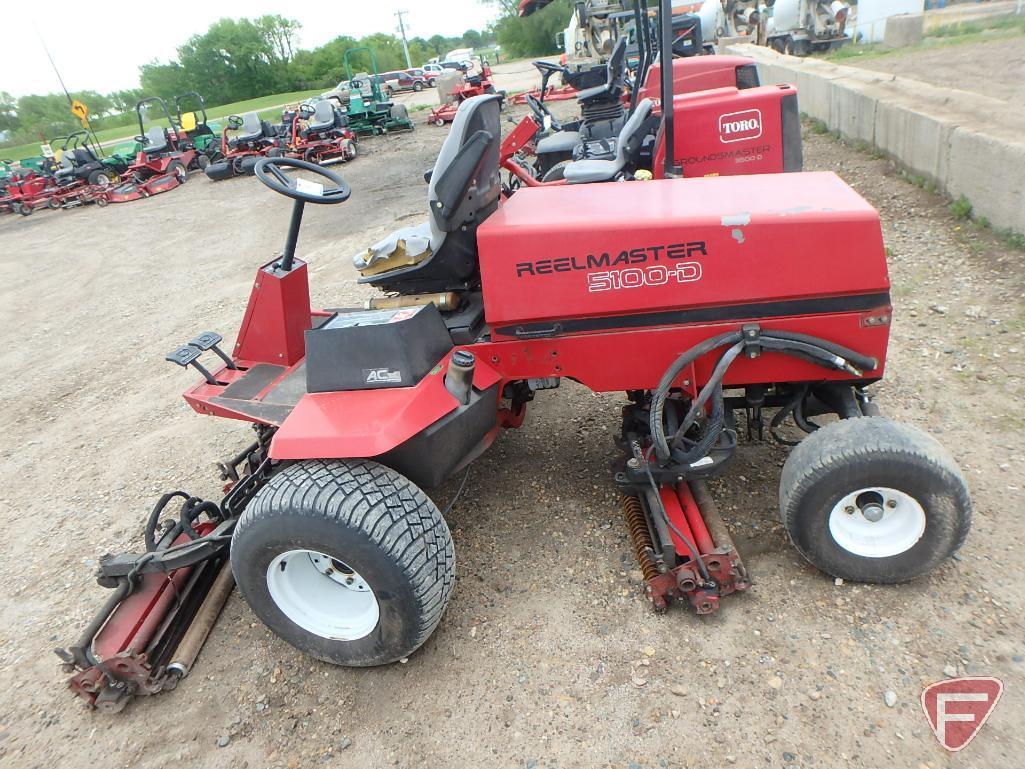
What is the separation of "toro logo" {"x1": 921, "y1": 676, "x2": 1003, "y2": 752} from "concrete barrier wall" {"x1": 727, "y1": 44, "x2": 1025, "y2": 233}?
3.63 m

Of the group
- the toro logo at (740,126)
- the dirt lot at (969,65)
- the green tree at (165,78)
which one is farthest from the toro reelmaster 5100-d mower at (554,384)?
the green tree at (165,78)

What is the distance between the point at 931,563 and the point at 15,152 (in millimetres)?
35338

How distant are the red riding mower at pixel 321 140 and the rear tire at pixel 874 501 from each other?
498 inches

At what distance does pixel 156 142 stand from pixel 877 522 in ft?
53.3

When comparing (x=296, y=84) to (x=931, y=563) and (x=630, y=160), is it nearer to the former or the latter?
(x=630, y=160)

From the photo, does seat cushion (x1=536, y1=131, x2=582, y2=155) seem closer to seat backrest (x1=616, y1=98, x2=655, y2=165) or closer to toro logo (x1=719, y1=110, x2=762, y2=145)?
seat backrest (x1=616, y1=98, x2=655, y2=165)

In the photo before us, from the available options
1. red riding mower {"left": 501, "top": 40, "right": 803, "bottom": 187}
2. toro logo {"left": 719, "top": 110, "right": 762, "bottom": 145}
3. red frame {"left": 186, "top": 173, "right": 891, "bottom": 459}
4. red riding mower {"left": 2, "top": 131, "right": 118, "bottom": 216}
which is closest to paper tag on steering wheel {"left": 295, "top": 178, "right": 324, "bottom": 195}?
red frame {"left": 186, "top": 173, "right": 891, "bottom": 459}

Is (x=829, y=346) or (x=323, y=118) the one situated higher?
(x=323, y=118)

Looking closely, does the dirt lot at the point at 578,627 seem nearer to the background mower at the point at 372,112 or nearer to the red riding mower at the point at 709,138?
the red riding mower at the point at 709,138

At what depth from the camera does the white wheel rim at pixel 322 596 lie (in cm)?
238

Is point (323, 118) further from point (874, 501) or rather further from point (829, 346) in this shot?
point (874, 501)

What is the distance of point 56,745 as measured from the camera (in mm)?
2354

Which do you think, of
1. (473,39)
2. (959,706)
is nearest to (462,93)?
(959,706)

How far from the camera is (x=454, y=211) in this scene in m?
2.51
